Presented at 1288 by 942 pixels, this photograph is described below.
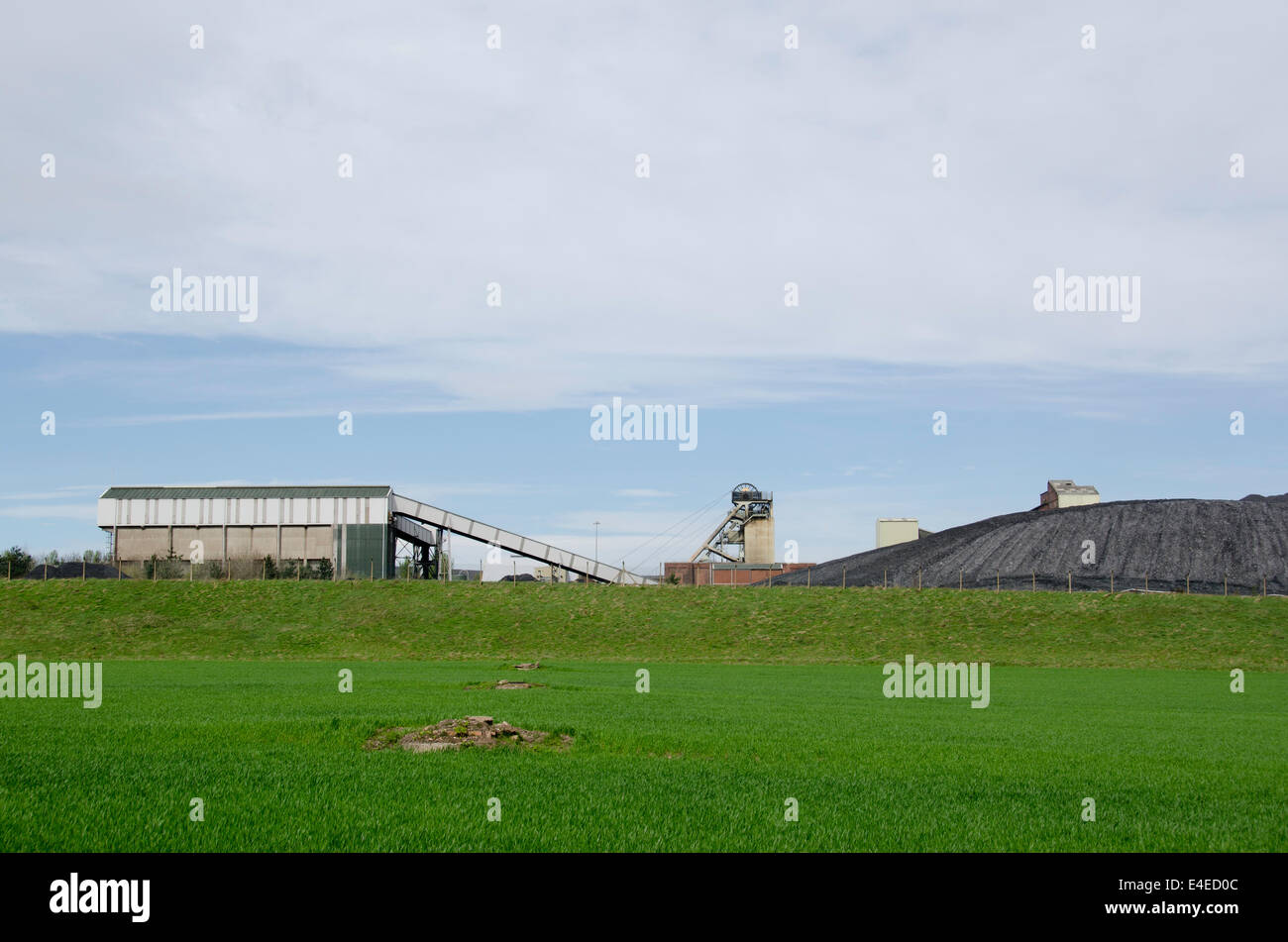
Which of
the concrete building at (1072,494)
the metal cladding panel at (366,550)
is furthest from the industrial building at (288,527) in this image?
the concrete building at (1072,494)

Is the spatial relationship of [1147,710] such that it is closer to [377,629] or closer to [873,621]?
[873,621]

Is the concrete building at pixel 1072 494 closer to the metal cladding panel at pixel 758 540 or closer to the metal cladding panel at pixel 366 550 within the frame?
the metal cladding panel at pixel 758 540

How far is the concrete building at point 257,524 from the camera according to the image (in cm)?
9231

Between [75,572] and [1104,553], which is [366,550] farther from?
[1104,553]

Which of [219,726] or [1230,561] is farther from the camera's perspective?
[1230,561]

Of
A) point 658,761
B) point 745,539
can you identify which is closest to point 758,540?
point 745,539

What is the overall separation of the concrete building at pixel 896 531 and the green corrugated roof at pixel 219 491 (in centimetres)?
6334

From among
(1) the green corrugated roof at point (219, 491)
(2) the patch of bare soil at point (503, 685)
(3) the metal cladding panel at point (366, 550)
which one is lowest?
(2) the patch of bare soil at point (503, 685)

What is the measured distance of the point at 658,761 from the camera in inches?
663

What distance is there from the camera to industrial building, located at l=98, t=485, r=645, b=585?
303ft

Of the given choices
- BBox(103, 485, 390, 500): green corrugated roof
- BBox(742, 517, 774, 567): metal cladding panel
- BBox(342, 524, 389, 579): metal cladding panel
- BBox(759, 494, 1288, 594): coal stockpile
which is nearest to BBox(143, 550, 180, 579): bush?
BBox(103, 485, 390, 500): green corrugated roof
